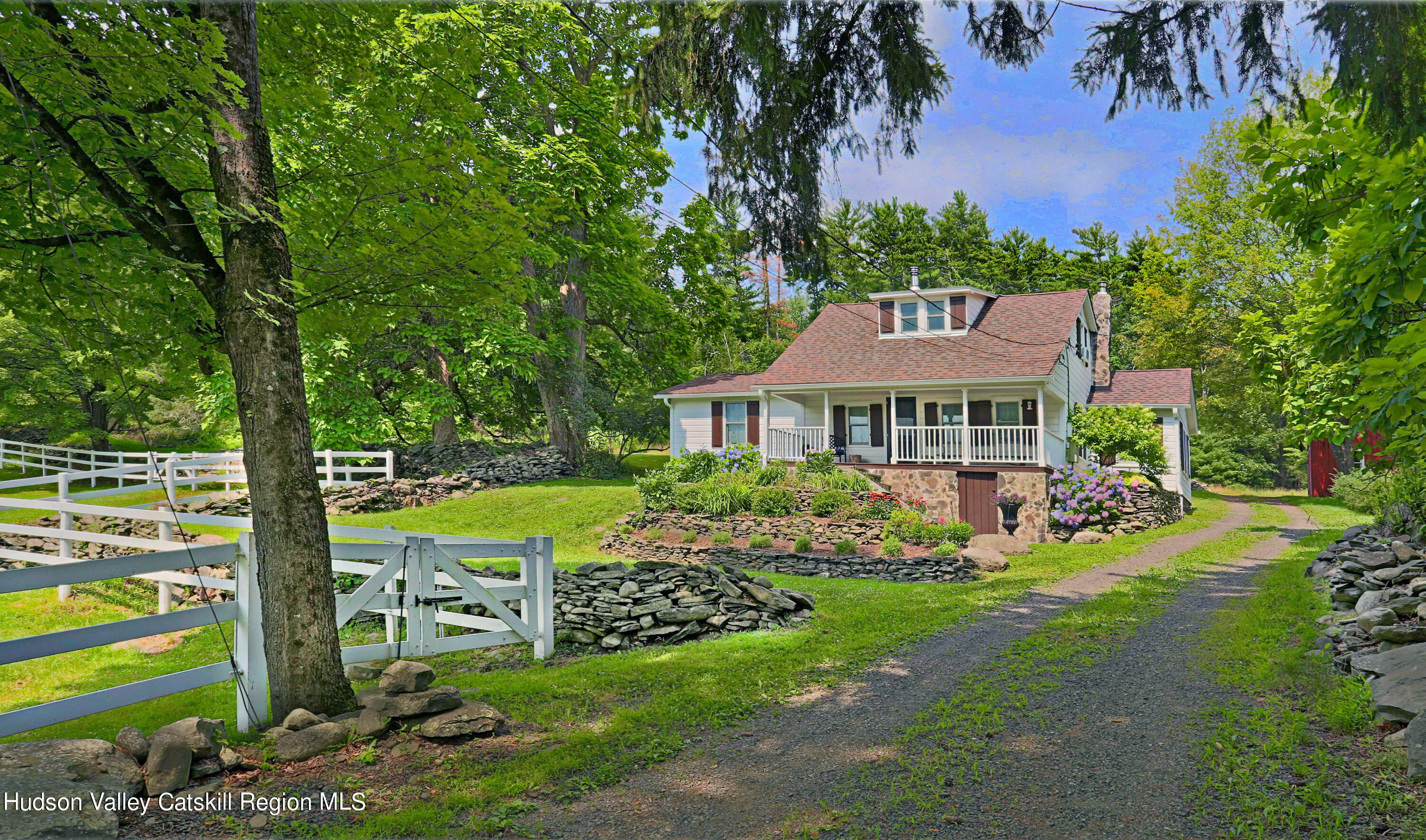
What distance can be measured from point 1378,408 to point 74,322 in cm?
924

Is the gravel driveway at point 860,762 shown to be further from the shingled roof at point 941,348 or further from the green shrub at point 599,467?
the green shrub at point 599,467

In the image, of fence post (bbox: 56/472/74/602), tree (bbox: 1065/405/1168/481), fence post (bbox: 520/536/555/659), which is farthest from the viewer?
tree (bbox: 1065/405/1168/481)

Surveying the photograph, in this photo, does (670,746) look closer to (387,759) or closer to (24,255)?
(387,759)

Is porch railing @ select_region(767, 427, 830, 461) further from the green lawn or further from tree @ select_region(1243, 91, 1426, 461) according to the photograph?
A: tree @ select_region(1243, 91, 1426, 461)

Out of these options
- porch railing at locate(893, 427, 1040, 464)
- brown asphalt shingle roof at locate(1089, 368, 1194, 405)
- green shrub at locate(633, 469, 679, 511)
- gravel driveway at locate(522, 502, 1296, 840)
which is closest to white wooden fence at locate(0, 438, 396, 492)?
green shrub at locate(633, 469, 679, 511)

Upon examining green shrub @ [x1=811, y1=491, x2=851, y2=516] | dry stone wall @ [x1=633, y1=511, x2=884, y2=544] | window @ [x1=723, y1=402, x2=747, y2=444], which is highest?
window @ [x1=723, y1=402, x2=747, y2=444]

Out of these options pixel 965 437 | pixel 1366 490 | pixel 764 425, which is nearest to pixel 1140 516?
pixel 1366 490

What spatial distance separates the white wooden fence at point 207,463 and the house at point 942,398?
954 centimetres

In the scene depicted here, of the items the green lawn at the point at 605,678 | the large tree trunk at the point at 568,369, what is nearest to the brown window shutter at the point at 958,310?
the green lawn at the point at 605,678

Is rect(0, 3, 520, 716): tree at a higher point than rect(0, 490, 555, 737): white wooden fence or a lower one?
higher

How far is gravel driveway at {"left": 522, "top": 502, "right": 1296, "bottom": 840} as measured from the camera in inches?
155

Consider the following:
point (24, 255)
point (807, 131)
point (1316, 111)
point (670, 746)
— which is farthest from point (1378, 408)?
point (24, 255)

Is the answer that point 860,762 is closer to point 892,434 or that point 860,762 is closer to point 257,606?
point 257,606

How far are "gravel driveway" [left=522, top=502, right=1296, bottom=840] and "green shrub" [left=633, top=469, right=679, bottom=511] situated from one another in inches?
421
